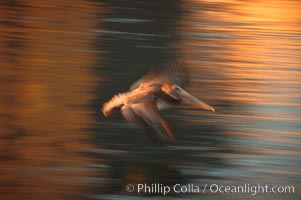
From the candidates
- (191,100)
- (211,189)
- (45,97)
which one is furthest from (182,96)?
(45,97)

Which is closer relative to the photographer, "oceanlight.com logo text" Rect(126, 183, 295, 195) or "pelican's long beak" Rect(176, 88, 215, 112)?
"oceanlight.com logo text" Rect(126, 183, 295, 195)

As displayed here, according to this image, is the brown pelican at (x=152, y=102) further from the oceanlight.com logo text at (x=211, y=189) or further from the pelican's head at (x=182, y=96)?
the oceanlight.com logo text at (x=211, y=189)

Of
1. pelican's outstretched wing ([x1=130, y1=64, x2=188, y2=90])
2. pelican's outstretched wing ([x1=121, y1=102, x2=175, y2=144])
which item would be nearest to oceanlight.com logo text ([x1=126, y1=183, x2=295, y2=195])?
pelican's outstretched wing ([x1=121, y1=102, x2=175, y2=144])

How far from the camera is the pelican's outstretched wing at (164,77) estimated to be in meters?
1.77

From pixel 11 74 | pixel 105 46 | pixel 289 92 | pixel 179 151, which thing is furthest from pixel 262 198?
pixel 11 74

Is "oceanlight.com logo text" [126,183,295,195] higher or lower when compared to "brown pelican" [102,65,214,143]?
lower

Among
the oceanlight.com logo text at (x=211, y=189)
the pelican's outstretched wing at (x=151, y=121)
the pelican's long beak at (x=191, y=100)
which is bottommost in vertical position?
the oceanlight.com logo text at (x=211, y=189)

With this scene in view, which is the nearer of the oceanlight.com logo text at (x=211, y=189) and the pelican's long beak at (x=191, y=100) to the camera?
the oceanlight.com logo text at (x=211, y=189)

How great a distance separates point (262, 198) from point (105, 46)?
0.63 meters

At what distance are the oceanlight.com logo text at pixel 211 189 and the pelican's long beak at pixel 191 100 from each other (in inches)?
8.9

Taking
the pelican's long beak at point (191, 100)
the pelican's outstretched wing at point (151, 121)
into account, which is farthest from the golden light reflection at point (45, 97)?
the pelican's long beak at point (191, 100)

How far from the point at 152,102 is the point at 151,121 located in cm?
5

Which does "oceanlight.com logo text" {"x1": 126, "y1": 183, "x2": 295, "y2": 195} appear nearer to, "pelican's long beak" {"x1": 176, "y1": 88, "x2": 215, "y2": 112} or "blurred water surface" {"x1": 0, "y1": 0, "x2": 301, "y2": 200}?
"blurred water surface" {"x1": 0, "y1": 0, "x2": 301, "y2": 200}

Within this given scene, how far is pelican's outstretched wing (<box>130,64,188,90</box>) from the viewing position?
1.77m
